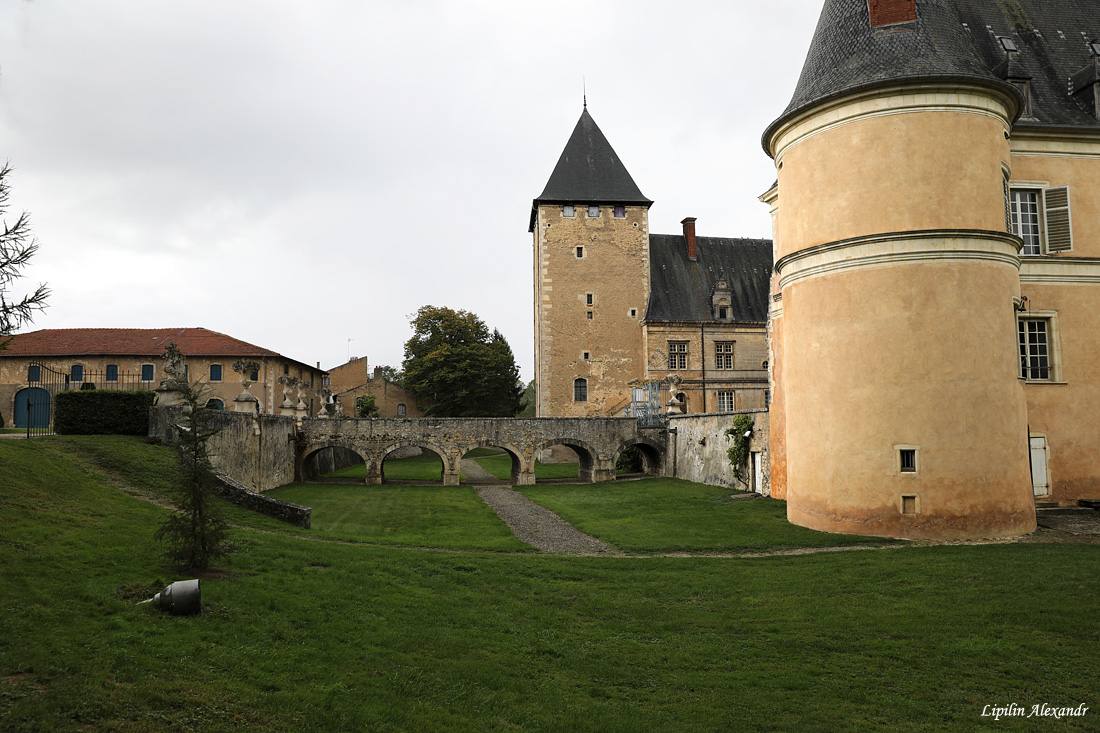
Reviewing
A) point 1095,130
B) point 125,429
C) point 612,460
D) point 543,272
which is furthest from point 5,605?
point 543,272

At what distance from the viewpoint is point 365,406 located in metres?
45.0

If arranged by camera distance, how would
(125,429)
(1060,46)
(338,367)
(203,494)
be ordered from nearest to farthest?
(203,494) < (125,429) < (1060,46) < (338,367)

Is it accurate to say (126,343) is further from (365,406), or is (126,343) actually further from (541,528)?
(541,528)

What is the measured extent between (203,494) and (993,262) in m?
13.4

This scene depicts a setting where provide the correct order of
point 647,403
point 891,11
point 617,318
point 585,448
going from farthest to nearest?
1. point 617,318
2. point 647,403
3. point 585,448
4. point 891,11

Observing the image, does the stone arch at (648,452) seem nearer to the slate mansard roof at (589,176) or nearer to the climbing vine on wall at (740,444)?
the climbing vine on wall at (740,444)

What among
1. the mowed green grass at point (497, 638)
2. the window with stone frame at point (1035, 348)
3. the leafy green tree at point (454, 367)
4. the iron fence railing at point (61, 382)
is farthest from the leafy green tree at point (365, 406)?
the window with stone frame at point (1035, 348)

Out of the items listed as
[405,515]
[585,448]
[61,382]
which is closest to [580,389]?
[585,448]

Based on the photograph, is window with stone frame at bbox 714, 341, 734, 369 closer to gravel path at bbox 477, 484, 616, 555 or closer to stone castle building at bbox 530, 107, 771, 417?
stone castle building at bbox 530, 107, 771, 417

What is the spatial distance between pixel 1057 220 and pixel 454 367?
34.6m

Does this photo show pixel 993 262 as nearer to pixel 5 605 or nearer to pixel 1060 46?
pixel 1060 46

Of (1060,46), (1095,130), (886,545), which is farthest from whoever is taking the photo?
(1060,46)

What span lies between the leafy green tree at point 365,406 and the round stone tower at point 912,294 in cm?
3445

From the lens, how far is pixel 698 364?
38531 millimetres
